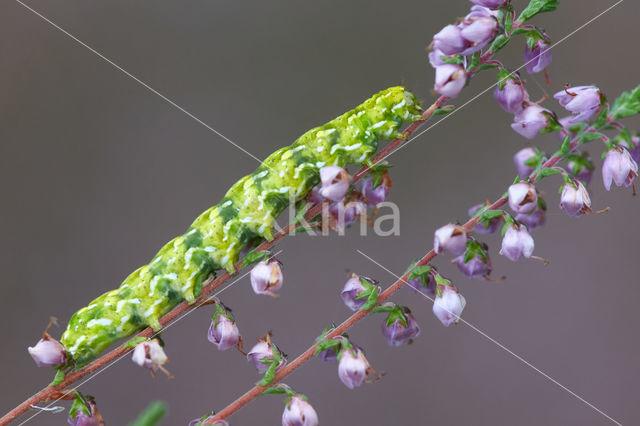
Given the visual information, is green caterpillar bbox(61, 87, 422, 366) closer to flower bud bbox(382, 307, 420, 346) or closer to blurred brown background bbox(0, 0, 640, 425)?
flower bud bbox(382, 307, 420, 346)

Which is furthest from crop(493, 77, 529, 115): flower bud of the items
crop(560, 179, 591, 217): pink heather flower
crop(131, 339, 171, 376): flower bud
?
crop(131, 339, 171, 376): flower bud

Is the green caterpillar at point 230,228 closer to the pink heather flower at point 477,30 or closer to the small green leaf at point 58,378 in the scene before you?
the small green leaf at point 58,378

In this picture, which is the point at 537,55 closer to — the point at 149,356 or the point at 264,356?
the point at 264,356

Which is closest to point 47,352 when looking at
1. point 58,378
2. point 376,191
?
point 58,378

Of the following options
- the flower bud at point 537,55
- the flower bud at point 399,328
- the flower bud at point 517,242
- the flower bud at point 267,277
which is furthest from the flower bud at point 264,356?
the flower bud at point 537,55

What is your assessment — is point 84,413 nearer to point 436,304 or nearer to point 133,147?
point 436,304

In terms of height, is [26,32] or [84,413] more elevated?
[26,32]

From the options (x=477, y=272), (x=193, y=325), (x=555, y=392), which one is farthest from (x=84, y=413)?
(x=555, y=392)
